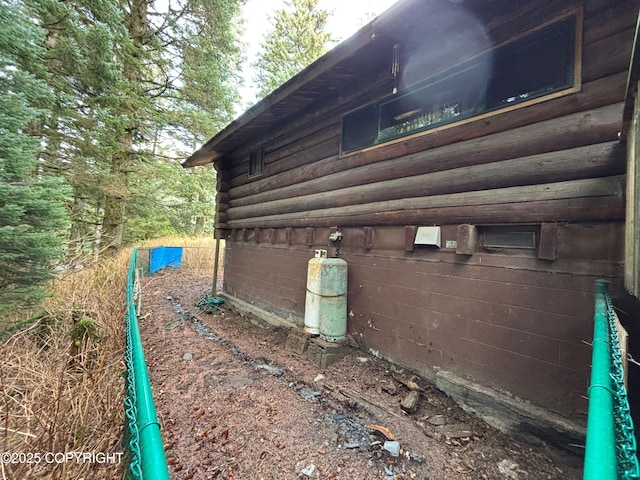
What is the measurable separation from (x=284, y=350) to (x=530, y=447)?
3.36m

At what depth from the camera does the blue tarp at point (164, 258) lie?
1273 cm

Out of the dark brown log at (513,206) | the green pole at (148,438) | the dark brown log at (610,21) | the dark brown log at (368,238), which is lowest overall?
the green pole at (148,438)

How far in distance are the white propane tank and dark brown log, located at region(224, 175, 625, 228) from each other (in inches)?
31.0

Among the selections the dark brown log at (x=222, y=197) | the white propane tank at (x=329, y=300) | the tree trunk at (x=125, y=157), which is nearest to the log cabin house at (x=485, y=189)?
the white propane tank at (x=329, y=300)

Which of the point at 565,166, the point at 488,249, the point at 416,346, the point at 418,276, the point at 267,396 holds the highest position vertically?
the point at 565,166

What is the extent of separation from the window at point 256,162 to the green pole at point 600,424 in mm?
6771

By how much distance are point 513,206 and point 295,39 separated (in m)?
17.3

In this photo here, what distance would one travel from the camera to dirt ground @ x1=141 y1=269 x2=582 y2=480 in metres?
2.24

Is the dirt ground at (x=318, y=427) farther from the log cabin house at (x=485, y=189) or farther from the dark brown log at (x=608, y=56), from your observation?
the dark brown log at (x=608, y=56)

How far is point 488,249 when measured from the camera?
114 inches

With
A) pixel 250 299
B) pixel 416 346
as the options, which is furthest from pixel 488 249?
pixel 250 299

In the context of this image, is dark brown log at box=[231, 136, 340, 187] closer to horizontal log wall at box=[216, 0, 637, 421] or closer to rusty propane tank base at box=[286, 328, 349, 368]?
horizontal log wall at box=[216, 0, 637, 421]

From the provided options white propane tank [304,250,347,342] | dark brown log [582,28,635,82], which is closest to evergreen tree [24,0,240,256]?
white propane tank [304,250,347,342]

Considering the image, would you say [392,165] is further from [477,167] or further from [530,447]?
[530,447]
